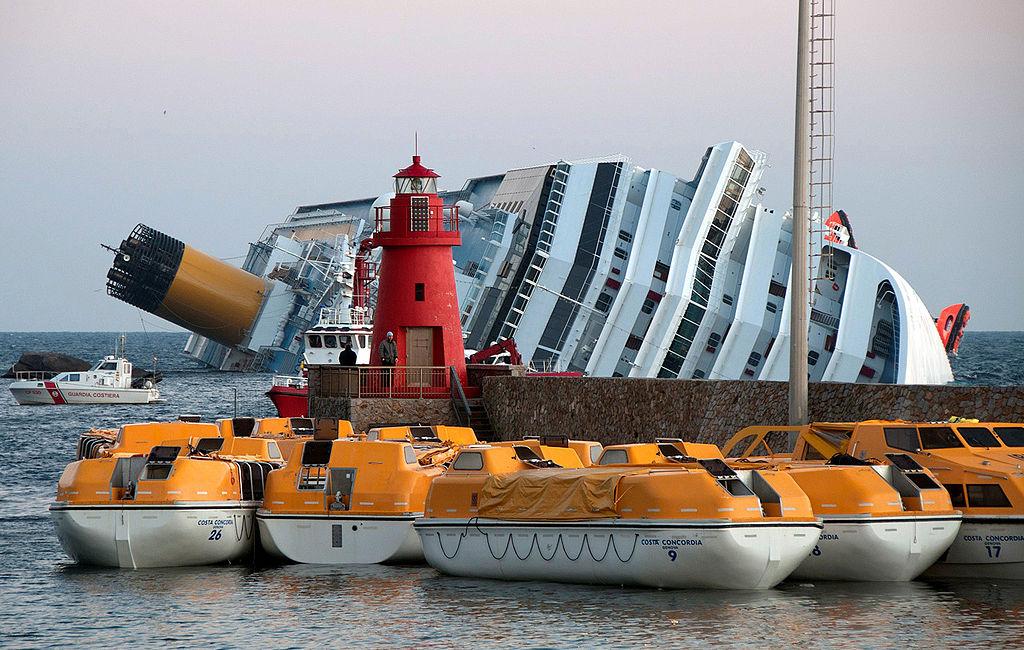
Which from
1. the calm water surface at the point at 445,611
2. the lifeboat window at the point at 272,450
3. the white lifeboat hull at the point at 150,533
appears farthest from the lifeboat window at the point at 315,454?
the lifeboat window at the point at 272,450

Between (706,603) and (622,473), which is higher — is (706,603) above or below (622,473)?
below

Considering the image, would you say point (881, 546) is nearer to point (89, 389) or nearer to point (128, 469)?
point (128, 469)

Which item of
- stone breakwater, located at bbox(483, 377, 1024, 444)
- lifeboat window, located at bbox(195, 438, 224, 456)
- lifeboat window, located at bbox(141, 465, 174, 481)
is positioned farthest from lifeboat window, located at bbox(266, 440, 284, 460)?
stone breakwater, located at bbox(483, 377, 1024, 444)

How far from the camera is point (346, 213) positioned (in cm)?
8619

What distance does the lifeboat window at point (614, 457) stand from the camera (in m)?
21.7

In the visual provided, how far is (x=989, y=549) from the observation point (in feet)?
64.9

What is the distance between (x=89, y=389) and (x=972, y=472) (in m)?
65.7

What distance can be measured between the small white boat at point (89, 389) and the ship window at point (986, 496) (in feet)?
207

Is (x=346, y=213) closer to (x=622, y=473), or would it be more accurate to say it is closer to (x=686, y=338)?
(x=686, y=338)

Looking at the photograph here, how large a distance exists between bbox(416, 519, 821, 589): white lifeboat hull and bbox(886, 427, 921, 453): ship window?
Result: 2.93 metres

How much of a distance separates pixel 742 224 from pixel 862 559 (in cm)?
4041

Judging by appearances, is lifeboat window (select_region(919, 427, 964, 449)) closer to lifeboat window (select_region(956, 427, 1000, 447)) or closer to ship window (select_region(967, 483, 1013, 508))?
lifeboat window (select_region(956, 427, 1000, 447))

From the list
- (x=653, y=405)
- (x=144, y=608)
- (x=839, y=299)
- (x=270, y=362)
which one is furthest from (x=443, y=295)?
(x=270, y=362)

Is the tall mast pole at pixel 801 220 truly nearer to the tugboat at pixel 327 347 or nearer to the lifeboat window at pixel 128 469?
the lifeboat window at pixel 128 469
